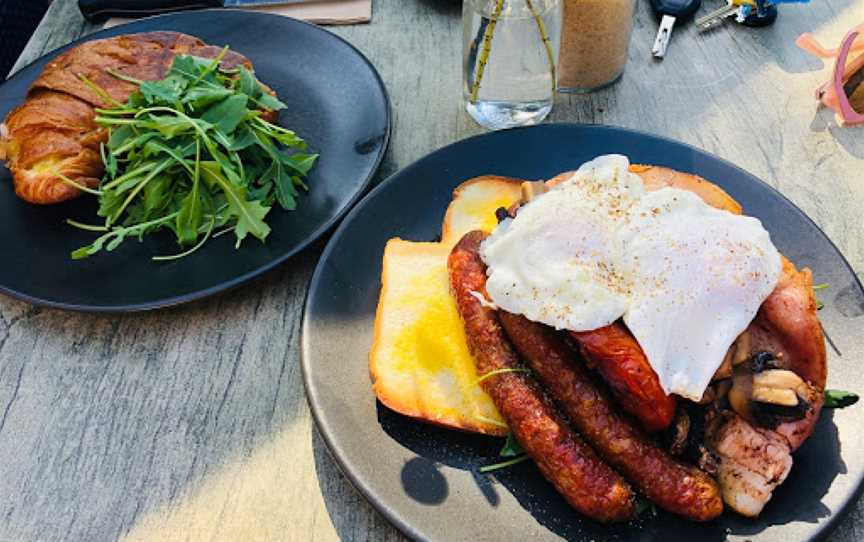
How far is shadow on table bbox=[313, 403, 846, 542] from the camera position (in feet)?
4.62

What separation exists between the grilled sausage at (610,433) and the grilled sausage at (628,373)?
0.04 meters

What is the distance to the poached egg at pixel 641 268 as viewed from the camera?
4.82 feet

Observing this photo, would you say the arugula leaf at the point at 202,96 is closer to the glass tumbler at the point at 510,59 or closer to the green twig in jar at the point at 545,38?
the glass tumbler at the point at 510,59

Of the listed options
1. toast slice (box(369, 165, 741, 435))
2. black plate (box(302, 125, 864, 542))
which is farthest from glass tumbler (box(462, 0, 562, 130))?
toast slice (box(369, 165, 741, 435))

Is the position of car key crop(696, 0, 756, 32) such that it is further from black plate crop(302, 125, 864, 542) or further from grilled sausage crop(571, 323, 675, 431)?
grilled sausage crop(571, 323, 675, 431)

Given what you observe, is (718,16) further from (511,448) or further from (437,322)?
(511,448)

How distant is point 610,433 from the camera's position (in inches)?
57.4

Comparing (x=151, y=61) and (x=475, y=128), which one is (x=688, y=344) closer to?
(x=475, y=128)

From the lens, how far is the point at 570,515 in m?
1.47

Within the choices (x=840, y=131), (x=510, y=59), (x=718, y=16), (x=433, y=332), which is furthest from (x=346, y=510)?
(x=718, y=16)

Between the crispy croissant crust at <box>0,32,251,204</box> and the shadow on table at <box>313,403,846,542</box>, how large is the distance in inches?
57.6

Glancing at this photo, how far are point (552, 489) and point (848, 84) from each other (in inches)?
89.1

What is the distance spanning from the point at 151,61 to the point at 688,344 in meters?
2.27

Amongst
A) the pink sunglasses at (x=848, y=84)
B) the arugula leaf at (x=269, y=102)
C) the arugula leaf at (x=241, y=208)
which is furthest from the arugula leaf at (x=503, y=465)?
the pink sunglasses at (x=848, y=84)
